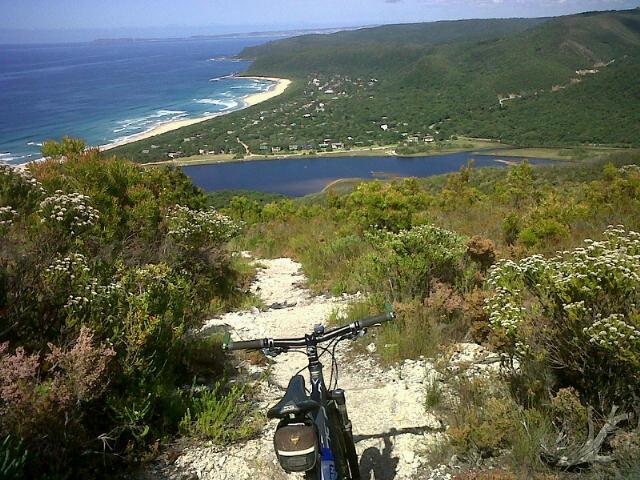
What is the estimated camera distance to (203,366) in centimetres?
512

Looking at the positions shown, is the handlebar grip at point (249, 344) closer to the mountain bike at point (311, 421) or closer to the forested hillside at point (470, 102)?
the mountain bike at point (311, 421)

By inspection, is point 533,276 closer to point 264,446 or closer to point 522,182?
point 264,446

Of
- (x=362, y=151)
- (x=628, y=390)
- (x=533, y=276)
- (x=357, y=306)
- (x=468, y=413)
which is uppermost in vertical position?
(x=533, y=276)

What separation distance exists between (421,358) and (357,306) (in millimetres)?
1273

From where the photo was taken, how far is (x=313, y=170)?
277 ft

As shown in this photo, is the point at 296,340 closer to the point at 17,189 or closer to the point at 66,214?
the point at 66,214

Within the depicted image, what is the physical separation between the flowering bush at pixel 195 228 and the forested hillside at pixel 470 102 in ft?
199

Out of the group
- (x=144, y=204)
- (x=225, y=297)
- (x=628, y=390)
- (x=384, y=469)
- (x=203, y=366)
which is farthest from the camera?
(x=225, y=297)

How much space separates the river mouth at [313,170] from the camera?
7244cm

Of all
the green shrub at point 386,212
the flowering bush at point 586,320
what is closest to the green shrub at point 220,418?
the flowering bush at point 586,320

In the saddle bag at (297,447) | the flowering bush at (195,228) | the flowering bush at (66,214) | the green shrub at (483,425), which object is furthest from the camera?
the flowering bush at (195,228)

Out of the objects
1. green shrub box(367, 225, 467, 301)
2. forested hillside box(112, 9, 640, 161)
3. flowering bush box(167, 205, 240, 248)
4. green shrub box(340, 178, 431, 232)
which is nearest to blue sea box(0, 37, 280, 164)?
Answer: forested hillside box(112, 9, 640, 161)

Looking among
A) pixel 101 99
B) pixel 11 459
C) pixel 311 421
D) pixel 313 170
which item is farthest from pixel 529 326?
pixel 101 99

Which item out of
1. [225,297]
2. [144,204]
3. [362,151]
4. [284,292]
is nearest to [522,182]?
[284,292]
